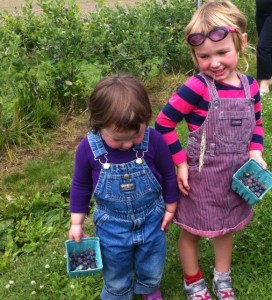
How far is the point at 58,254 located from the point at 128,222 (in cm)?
112

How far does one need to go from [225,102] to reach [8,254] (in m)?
1.98

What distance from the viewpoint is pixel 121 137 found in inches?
80.3

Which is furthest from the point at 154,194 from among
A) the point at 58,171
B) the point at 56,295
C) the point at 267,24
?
the point at 267,24

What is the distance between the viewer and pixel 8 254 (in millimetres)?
3322

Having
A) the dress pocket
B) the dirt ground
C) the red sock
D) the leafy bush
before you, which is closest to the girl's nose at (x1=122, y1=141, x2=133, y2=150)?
the dress pocket

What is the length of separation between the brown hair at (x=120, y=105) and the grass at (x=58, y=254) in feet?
4.18

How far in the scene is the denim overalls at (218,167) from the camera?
2.21 meters

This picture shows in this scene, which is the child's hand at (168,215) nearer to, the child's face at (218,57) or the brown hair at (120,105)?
the brown hair at (120,105)

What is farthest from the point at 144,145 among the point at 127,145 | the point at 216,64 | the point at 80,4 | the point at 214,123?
the point at 80,4

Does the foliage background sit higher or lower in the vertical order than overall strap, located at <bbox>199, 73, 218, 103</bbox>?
lower

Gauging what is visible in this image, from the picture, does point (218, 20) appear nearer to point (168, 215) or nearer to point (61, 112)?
point (168, 215)

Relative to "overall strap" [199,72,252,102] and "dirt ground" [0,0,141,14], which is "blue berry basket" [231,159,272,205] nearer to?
"overall strap" [199,72,252,102]

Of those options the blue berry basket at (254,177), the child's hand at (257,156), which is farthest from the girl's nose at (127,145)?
the child's hand at (257,156)

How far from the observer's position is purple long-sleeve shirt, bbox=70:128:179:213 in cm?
216
